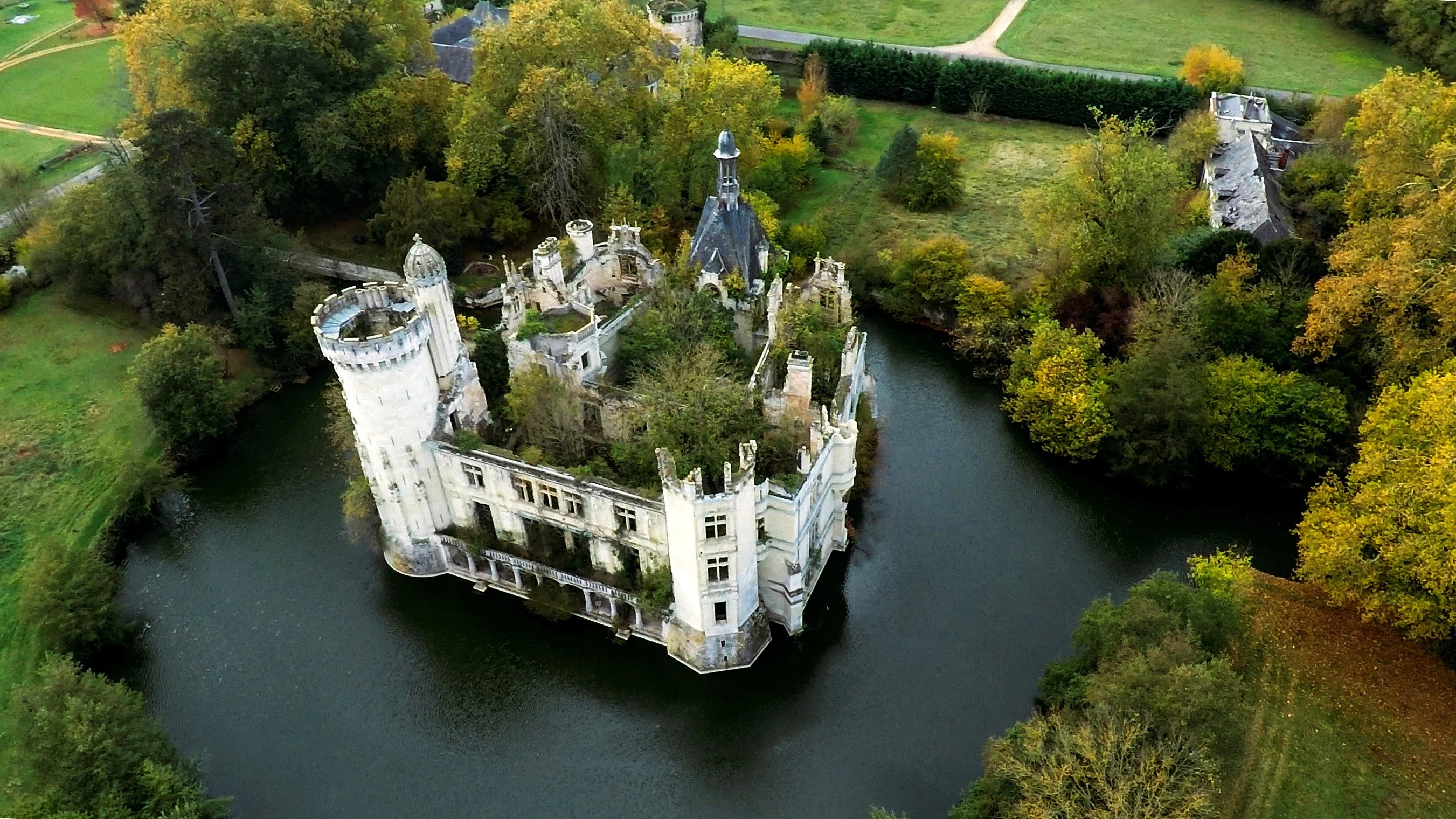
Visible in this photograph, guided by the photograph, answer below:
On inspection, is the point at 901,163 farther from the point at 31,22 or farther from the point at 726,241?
the point at 31,22

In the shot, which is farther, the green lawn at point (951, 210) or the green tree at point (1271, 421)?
the green lawn at point (951, 210)

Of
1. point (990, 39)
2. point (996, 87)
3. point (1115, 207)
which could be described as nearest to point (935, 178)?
point (996, 87)

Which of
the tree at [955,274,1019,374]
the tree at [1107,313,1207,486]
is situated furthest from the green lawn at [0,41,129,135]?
the tree at [1107,313,1207,486]

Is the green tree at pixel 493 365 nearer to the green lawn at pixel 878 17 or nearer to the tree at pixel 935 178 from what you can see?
the tree at pixel 935 178

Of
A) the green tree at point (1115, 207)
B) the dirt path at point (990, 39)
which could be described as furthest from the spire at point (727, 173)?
the dirt path at point (990, 39)

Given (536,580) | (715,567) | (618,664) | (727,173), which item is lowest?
(618,664)
